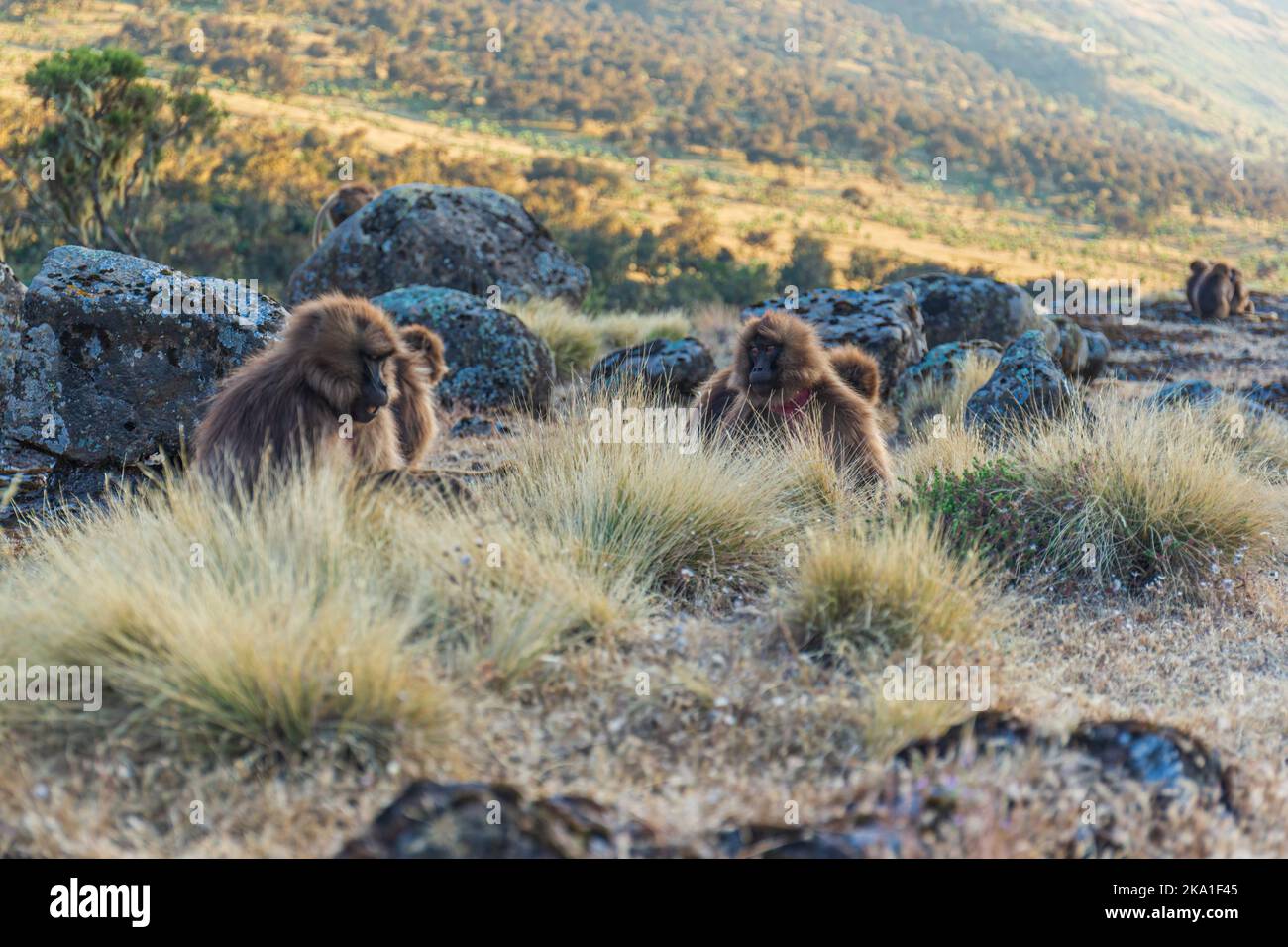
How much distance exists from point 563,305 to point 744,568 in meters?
9.07

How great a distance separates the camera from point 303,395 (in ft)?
14.9

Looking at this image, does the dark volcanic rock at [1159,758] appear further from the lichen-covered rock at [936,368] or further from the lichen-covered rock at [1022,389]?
the lichen-covered rock at [936,368]

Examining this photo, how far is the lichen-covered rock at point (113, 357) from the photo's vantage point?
243 inches

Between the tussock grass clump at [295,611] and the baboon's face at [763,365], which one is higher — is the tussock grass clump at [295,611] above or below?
below

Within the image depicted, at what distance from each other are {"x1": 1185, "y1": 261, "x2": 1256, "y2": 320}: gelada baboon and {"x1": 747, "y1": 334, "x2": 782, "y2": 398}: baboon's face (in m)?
15.0

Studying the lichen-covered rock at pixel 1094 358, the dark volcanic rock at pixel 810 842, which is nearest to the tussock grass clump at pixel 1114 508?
the dark volcanic rock at pixel 810 842

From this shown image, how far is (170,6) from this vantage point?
54.6 meters

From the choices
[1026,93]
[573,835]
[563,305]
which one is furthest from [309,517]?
[1026,93]

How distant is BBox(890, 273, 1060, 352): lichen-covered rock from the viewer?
1269cm

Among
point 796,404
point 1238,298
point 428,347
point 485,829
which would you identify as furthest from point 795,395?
point 1238,298

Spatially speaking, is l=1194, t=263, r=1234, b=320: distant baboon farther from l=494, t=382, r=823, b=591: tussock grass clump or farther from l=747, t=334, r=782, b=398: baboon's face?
l=494, t=382, r=823, b=591: tussock grass clump

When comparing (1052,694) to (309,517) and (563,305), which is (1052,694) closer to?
(309,517)

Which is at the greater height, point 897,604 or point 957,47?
point 957,47

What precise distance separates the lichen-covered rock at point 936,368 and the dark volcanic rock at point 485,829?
7919mm
